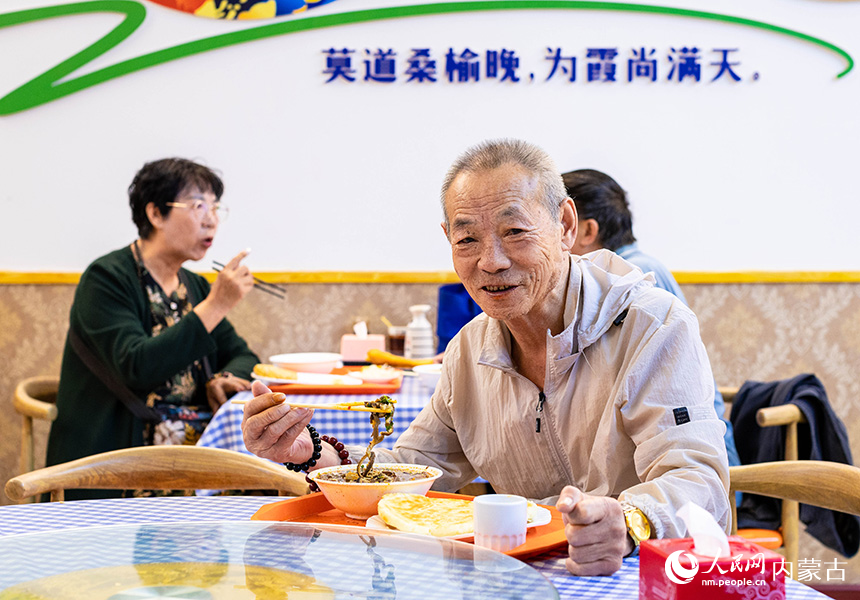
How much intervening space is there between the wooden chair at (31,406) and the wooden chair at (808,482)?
2.35 metres

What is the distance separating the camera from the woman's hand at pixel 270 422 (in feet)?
4.65

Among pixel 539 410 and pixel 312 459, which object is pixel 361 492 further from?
pixel 539 410

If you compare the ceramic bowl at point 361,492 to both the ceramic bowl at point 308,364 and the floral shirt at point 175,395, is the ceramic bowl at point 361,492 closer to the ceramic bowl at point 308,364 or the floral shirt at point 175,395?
the ceramic bowl at point 308,364

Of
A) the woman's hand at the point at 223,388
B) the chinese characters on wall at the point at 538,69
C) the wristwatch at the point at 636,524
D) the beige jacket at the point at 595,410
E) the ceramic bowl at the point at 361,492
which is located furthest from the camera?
the chinese characters on wall at the point at 538,69

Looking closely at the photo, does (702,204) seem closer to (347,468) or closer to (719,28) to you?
(719,28)

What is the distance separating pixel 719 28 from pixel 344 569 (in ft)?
13.4

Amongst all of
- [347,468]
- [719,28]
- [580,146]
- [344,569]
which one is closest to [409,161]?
[580,146]

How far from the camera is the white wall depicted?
13.7ft

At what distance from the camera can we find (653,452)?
4.54ft

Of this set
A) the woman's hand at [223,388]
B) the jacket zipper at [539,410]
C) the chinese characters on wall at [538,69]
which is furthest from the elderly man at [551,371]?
the chinese characters on wall at [538,69]

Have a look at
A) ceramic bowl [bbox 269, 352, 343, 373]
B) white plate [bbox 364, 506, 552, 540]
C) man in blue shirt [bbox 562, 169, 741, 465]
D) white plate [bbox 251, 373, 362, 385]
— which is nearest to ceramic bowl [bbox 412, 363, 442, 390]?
white plate [bbox 251, 373, 362, 385]

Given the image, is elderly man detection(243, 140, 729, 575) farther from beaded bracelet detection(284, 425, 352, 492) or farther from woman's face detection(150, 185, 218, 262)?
woman's face detection(150, 185, 218, 262)
